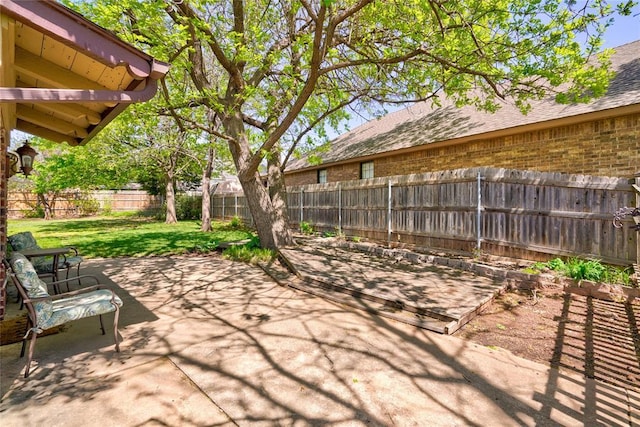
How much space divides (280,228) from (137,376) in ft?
22.5

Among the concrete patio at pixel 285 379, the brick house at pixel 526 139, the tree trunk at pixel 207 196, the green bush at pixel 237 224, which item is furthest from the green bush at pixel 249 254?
the green bush at pixel 237 224

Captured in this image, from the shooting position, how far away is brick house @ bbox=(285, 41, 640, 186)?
7.31 meters

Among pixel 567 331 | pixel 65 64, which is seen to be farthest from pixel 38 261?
pixel 567 331

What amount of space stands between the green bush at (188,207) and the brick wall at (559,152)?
17315 millimetres

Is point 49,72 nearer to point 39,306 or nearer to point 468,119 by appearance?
point 39,306

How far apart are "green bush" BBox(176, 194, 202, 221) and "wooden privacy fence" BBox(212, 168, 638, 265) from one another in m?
15.8

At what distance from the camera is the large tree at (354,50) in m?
5.64

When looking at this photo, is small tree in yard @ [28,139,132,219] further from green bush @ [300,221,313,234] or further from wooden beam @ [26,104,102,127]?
wooden beam @ [26,104,102,127]

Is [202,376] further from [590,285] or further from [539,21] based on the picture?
[539,21]

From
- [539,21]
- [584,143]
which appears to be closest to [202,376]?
[539,21]

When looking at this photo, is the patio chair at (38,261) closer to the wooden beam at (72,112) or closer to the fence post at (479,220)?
the wooden beam at (72,112)

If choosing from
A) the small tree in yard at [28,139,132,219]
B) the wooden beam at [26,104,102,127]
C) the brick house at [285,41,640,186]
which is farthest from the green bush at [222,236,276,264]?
the small tree in yard at [28,139,132,219]

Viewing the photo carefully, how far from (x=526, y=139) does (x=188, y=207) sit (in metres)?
21.4

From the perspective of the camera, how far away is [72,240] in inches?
463
